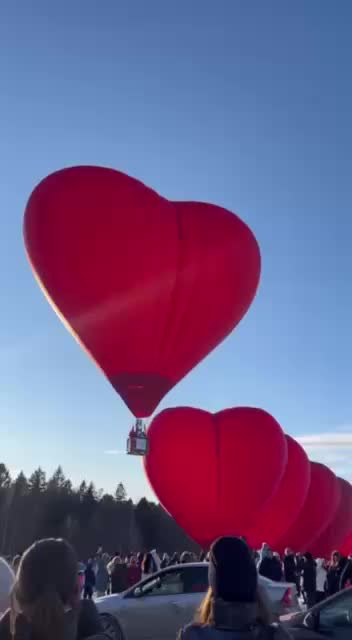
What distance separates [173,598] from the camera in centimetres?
1164

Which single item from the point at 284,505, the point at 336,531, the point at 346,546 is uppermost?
the point at 284,505

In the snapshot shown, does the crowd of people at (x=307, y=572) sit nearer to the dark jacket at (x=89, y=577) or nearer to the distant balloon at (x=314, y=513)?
the dark jacket at (x=89, y=577)

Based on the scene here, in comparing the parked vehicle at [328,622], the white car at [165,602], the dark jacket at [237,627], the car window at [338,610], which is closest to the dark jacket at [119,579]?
the white car at [165,602]

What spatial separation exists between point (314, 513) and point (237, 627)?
33.8 metres

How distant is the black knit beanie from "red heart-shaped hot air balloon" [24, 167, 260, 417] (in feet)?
51.1

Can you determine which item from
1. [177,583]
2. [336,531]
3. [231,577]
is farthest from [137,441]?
[336,531]

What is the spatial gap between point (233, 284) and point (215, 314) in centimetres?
96

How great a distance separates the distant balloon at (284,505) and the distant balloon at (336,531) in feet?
24.8

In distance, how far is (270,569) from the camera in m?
16.5

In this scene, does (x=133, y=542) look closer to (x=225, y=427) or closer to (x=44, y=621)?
(x=225, y=427)

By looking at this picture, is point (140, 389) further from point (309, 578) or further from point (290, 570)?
point (309, 578)

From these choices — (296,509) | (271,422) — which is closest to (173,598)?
(271,422)

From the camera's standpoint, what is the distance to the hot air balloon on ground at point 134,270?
18469 mm

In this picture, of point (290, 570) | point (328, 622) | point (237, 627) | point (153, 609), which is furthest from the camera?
point (290, 570)
